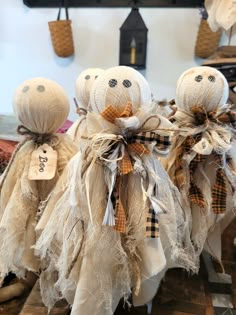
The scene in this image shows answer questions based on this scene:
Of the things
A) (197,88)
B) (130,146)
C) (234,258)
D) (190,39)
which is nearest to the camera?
(130,146)

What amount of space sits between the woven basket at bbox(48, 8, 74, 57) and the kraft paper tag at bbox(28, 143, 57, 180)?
43.5 inches

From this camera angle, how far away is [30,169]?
57 centimetres

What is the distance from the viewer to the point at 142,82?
50 cm

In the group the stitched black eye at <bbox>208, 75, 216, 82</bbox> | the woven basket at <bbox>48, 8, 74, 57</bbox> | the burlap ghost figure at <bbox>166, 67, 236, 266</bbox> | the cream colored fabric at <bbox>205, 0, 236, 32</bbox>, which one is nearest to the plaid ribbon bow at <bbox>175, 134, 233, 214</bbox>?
the burlap ghost figure at <bbox>166, 67, 236, 266</bbox>

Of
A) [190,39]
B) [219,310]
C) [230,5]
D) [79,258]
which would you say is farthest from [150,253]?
[190,39]

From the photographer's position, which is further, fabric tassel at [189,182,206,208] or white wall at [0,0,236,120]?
white wall at [0,0,236,120]

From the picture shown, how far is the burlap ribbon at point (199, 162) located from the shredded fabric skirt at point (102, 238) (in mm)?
83

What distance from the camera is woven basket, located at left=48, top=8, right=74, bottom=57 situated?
150cm

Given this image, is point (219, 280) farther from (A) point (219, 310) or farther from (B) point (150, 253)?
(B) point (150, 253)

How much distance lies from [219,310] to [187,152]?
0.30 meters

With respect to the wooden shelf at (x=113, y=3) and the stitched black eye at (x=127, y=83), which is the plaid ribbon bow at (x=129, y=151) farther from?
the wooden shelf at (x=113, y=3)

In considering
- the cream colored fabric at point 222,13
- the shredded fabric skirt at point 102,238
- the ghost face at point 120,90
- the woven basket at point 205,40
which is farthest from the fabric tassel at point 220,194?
the woven basket at point 205,40

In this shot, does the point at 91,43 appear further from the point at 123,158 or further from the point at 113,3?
the point at 123,158

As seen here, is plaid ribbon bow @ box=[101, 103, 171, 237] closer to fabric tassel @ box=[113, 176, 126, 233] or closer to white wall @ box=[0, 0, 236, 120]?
fabric tassel @ box=[113, 176, 126, 233]
